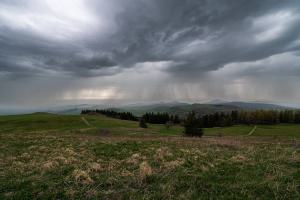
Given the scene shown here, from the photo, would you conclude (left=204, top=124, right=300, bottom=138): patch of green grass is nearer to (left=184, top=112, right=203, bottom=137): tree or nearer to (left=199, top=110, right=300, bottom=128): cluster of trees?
(left=184, top=112, right=203, bottom=137): tree

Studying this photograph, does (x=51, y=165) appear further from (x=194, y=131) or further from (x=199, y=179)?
(x=194, y=131)

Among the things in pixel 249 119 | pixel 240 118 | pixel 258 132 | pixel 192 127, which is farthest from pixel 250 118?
pixel 192 127

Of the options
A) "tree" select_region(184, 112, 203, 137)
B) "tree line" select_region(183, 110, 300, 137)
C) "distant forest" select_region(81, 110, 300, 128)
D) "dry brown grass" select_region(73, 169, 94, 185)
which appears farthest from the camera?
"distant forest" select_region(81, 110, 300, 128)

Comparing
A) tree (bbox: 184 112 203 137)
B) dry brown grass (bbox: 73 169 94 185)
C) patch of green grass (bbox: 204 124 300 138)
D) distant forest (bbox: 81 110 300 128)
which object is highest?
dry brown grass (bbox: 73 169 94 185)

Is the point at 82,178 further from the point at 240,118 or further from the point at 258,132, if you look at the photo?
the point at 240,118

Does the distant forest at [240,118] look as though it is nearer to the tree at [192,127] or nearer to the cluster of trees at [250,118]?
the cluster of trees at [250,118]

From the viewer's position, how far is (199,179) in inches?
348

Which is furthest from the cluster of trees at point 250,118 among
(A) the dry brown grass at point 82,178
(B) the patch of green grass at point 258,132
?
(A) the dry brown grass at point 82,178

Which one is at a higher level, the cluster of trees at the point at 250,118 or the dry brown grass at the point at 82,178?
the dry brown grass at the point at 82,178

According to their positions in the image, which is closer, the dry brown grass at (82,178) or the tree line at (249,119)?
the dry brown grass at (82,178)

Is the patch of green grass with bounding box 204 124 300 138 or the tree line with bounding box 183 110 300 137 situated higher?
the tree line with bounding box 183 110 300 137

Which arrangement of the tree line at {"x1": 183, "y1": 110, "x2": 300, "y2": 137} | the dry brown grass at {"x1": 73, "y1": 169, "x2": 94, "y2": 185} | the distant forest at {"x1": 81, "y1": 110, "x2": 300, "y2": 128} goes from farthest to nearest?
the distant forest at {"x1": 81, "y1": 110, "x2": 300, "y2": 128} → the tree line at {"x1": 183, "y1": 110, "x2": 300, "y2": 137} → the dry brown grass at {"x1": 73, "y1": 169, "x2": 94, "y2": 185}

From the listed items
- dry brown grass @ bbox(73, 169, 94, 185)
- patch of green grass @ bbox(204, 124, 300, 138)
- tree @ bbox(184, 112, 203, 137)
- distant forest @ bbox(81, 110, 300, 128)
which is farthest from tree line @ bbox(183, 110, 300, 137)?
dry brown grass @ bbox(73, 169, 94, 185)

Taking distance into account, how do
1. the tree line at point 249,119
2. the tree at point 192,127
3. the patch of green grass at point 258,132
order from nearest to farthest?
the tree at point 192,127 < the patch of green grass at point 258,132 < the tree line at point 249,119
